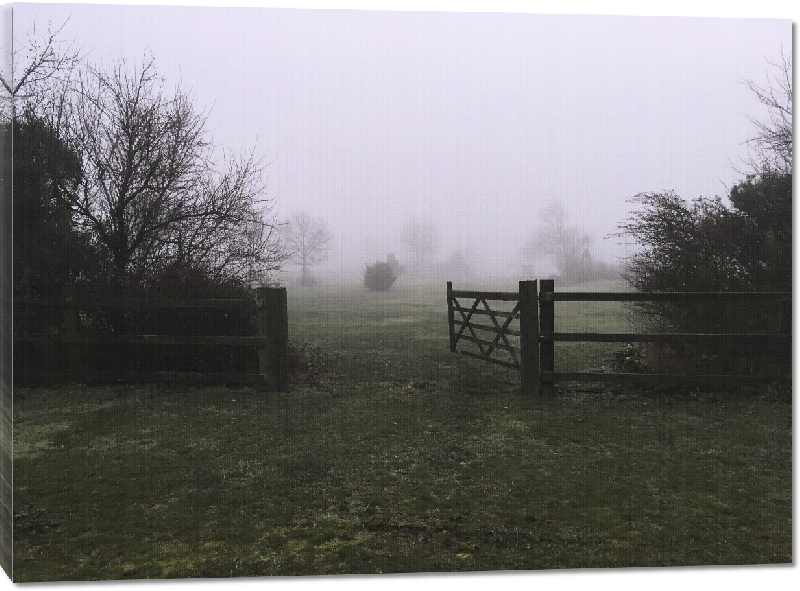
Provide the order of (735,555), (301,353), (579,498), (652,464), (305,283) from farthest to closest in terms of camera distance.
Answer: (301,353), (305,283), (652,464), (579,498), (735,555)

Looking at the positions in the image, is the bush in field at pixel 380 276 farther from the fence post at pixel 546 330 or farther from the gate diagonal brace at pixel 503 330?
the gate diagonal brace at pixel 503 330

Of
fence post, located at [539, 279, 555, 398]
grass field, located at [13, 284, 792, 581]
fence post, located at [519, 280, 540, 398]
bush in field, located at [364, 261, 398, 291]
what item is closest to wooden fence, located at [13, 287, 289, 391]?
grass field, located at [13, 284, 792, 581]

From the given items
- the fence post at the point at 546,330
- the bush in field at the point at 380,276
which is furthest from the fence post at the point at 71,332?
the fence post at the point at 546,330

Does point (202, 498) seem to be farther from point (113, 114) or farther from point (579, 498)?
point (113, 114)

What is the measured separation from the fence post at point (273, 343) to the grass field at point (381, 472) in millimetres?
195

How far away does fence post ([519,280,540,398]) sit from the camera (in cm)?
443

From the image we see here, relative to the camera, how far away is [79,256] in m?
3.24

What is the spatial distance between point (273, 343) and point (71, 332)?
57.3 inches

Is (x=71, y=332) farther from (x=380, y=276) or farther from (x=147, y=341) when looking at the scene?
(x=380, y=276)

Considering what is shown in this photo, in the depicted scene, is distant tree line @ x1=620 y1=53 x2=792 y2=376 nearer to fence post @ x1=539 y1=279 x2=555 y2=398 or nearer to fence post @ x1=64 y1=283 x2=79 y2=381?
fence post @ x1=539 y1=279 x2=555 y2=398

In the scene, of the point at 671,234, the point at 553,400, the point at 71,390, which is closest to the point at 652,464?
the point at 553,400

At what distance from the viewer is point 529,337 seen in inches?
178

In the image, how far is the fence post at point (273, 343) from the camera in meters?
4.20

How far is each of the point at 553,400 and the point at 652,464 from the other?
139 cm
